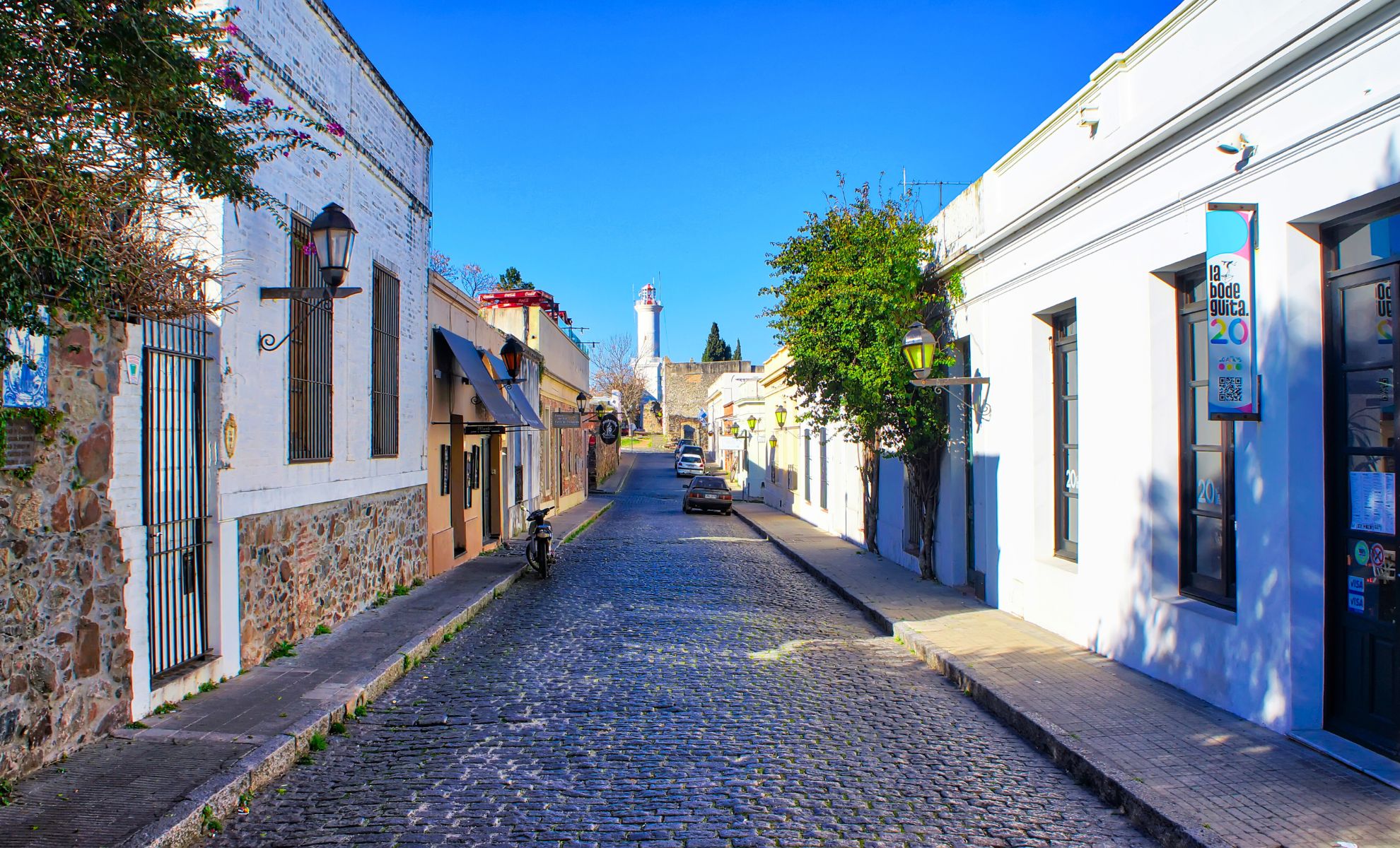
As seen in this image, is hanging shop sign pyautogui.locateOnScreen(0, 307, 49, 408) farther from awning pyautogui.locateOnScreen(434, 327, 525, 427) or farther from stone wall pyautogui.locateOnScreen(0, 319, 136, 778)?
awning pyautogui.locateOnScreen(434, 327, 525, 427)

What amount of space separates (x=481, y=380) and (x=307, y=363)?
20.0 ft

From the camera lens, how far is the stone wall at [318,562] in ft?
25.0

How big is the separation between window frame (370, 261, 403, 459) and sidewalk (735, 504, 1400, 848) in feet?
21.6

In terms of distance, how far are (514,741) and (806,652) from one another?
3.64 metres

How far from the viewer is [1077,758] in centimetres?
539

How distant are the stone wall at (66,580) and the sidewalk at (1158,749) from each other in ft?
17.6

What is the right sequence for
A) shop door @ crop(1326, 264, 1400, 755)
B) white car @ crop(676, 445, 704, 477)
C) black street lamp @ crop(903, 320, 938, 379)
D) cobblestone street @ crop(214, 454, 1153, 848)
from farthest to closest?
white car @ crop(676, 445, 704, 477)
black street lamp @ crop(903, 320, 938, 379)
shop door @ crop(1326, 264, 1400, 755)
cobblestone street @ crop(214, 454, 1153, 848)

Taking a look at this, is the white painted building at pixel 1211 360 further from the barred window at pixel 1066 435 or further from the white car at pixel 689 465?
the white car at pixel 689 465

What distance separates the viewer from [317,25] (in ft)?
30.5

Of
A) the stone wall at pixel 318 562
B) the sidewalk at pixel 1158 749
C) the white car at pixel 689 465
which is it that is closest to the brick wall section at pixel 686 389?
the white car at pixel 689 465

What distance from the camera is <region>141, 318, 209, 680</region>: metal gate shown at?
6.21 m

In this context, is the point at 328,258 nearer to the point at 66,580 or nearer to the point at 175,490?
the point at 175,490

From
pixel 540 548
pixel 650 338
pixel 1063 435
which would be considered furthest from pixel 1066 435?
pixel 650 338

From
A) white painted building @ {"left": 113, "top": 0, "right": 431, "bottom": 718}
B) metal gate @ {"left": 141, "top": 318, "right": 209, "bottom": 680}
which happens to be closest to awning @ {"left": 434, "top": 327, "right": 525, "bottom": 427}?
white painted building @ {"left": 113, "top": 0, "right": 431, "bottom": 718}
